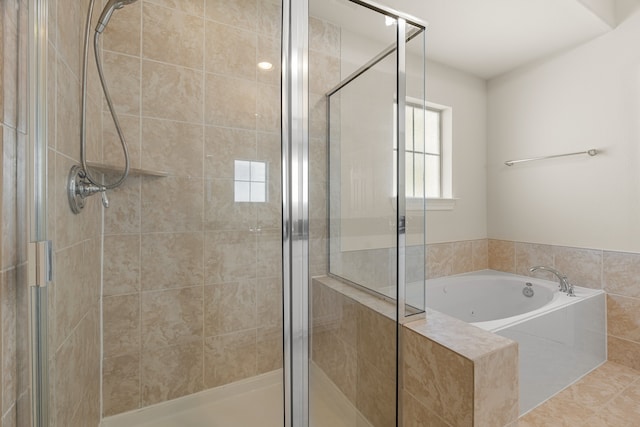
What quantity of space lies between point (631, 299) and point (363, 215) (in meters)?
2.03

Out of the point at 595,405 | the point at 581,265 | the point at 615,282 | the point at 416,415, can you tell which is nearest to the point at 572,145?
the point at 581,265

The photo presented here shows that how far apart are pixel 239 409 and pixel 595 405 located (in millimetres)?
1829

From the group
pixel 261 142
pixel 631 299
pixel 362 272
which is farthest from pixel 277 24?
pixel 631 299

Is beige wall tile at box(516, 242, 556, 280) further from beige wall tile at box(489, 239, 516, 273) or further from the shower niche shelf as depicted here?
the shower niche shelf

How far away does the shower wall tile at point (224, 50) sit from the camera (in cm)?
130

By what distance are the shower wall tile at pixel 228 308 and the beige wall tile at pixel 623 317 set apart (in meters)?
2.39

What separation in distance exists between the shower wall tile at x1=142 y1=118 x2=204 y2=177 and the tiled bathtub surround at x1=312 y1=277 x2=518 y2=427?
2.66 feet

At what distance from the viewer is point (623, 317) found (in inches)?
73.5

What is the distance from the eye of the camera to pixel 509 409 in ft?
3.11

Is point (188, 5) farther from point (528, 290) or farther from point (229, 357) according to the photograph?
point (528, 290)

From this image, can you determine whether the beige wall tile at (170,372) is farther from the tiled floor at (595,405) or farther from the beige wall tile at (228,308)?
the tiled floor at (595,405)

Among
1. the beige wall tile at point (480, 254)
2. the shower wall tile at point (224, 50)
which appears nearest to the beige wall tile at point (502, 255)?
the beige wall tile at point (480, 254)

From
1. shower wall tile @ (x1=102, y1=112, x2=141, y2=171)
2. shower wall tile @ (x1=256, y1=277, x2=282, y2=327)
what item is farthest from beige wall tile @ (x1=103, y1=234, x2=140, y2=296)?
shower wall tile @ (x1=256, y1=277, x2=282, y2=327)

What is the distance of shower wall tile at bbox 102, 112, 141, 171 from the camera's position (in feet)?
3.92
